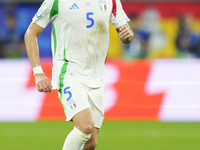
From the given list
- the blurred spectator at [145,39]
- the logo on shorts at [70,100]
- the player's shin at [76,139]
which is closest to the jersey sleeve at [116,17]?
the logo on shorts at [70,100]

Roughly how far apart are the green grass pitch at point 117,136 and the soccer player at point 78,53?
2163mm

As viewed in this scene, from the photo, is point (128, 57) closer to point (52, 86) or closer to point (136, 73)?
point (136, 73)

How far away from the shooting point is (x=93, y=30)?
4602mm

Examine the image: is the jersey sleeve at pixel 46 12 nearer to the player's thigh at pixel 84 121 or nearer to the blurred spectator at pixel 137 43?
the player's thigh at pixel 84 121

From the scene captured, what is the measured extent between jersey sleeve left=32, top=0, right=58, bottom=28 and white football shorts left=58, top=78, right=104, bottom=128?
61 centimetres

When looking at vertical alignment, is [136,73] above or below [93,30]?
below

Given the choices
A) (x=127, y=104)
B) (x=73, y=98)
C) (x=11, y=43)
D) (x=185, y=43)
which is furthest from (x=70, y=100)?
(x=11, y=43)

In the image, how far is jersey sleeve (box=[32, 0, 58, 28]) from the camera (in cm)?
443

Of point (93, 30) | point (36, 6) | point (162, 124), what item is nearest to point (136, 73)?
point (162, 124)

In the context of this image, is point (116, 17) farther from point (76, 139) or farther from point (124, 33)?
point (76, 139)

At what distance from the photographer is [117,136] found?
7.66 meters

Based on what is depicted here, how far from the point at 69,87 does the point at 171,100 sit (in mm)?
4810

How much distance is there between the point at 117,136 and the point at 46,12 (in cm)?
368

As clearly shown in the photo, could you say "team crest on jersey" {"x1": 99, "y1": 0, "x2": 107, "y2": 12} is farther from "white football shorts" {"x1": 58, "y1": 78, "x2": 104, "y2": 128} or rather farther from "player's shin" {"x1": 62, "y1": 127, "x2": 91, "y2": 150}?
"player's shin" {"x1": 62, "y1": 127, "x2": 91, "y2": 150}
